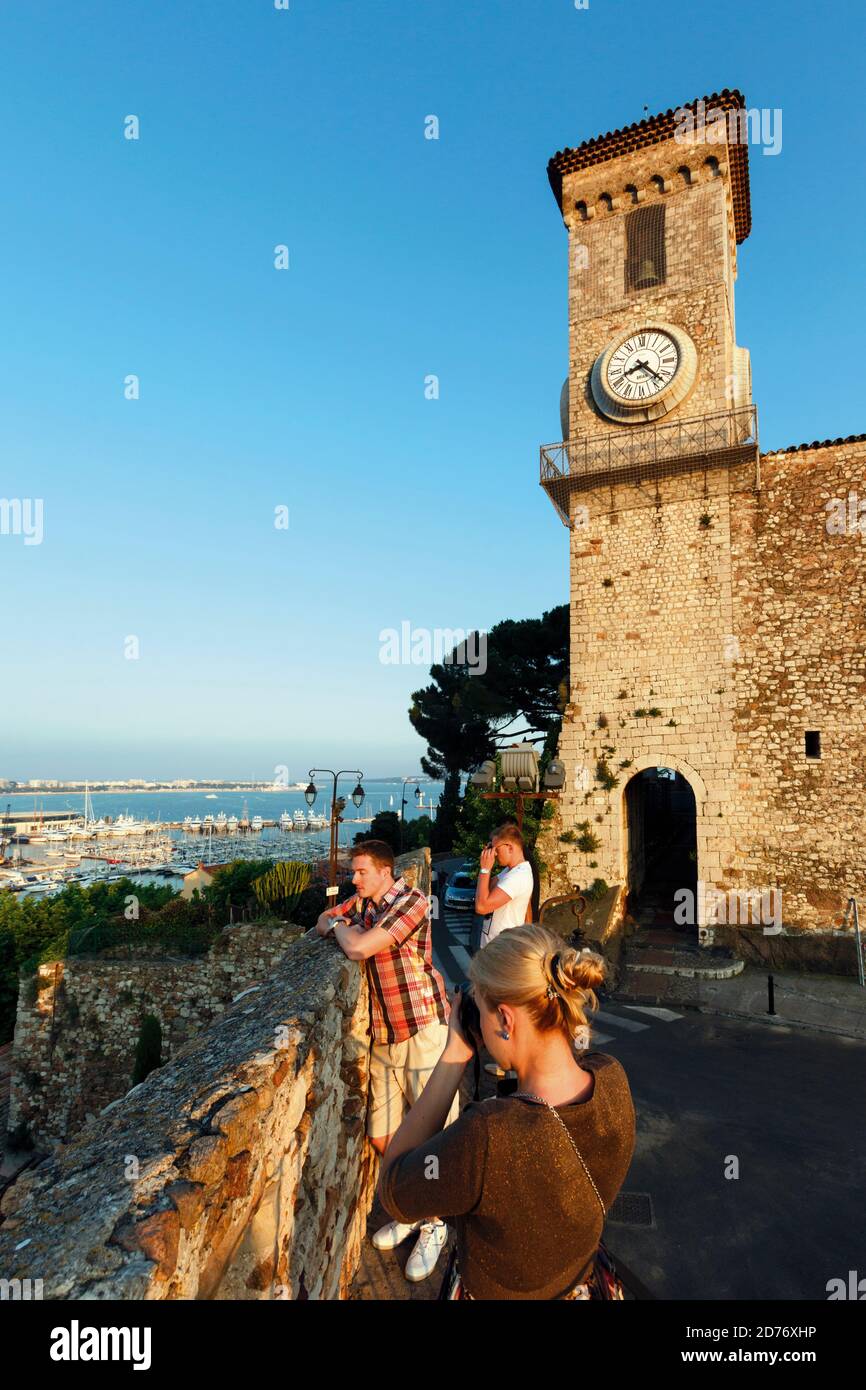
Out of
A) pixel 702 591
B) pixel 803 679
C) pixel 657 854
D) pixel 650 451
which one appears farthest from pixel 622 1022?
pixel 650 451

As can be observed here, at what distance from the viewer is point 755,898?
1341 cm

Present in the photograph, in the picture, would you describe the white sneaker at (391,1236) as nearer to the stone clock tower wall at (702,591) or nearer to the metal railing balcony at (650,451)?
the stone clock tower wall at (702,591)

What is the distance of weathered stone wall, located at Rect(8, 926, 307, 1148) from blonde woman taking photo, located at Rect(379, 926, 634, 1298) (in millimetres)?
13798

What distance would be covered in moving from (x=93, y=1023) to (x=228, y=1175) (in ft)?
50.1

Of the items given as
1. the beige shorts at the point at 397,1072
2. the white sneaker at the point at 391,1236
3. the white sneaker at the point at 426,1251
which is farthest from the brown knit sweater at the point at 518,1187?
the white sneaker at the point at 391,1236

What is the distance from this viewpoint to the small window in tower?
15.3 meters

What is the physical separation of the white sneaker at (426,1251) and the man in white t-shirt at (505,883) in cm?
195

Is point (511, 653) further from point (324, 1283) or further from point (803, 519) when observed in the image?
point (324, 1283)

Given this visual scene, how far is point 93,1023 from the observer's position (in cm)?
1459

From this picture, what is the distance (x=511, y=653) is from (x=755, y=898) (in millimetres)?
14059

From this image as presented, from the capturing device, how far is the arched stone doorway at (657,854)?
49.6 ft

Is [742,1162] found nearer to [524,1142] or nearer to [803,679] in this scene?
[524,1142]
